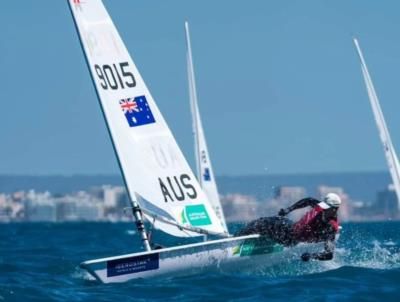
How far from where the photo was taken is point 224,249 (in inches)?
717

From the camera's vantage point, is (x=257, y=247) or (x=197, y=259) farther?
(x=257, y=247)

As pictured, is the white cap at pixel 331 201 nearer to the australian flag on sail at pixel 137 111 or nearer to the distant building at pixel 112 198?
the australian flag on sail at pixel 137 111

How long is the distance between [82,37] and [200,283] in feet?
12.7

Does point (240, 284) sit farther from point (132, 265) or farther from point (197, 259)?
point (132, 265)

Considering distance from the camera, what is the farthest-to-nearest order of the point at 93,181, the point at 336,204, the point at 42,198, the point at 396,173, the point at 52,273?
the point at 93,181 → the point at 42,198 → the point at 396,173 → the point at 52,273 → the point at 336,204

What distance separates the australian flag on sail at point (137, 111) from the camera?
18.6 metres

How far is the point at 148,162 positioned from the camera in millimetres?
18672

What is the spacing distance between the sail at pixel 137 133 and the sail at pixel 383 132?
5386mm

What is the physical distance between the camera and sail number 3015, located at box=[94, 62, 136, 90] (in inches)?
726

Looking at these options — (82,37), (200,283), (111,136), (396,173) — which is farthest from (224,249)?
(396,173)

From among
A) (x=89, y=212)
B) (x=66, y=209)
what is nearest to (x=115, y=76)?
(x=89, y=212)

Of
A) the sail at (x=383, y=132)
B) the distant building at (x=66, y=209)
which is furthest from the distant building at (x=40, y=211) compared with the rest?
the sail at (x=383, y=132)

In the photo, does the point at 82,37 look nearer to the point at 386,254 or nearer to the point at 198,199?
the point at 198,199

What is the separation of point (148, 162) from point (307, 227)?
8.08 feet
